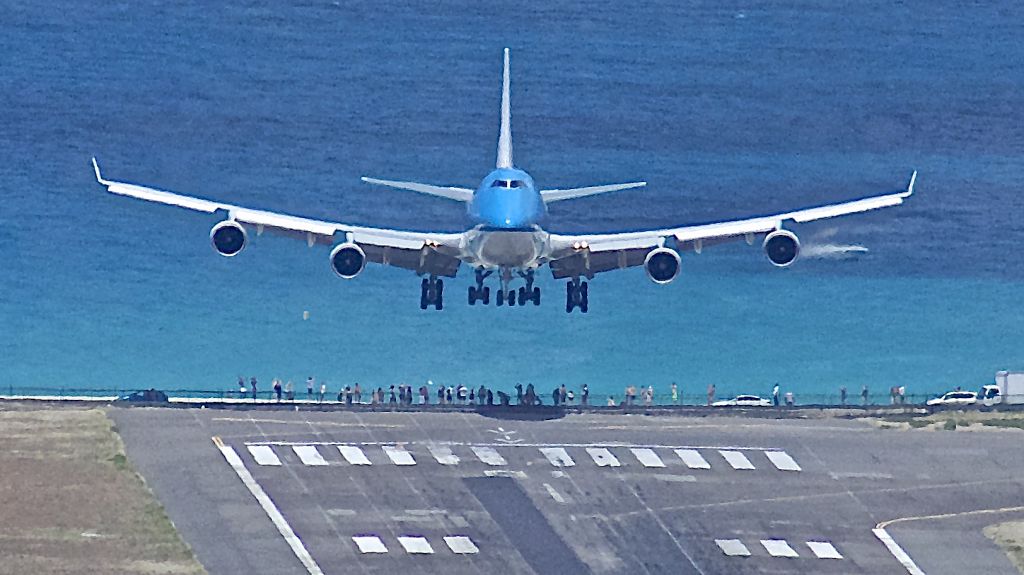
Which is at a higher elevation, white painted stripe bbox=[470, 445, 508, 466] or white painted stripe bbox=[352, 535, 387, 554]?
white painted stripe bbox=[470, 445, 508, 466]

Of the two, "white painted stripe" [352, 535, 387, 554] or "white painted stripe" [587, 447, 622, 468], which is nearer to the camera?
"white painted stripe" [352, 535, 387, 554]

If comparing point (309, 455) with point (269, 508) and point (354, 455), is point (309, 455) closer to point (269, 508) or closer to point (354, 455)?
point (354, 455)

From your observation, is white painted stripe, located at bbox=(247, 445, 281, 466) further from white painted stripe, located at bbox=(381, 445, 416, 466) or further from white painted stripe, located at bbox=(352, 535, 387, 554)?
white painted stripe, located at bbox=(352, 535, 387, 554)

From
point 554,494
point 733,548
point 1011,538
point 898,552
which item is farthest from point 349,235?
point 1011,538

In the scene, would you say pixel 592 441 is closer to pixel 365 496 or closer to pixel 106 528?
pixel 365 496

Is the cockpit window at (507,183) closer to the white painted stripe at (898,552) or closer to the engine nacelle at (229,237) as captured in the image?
the engine nacelle at (229,237)

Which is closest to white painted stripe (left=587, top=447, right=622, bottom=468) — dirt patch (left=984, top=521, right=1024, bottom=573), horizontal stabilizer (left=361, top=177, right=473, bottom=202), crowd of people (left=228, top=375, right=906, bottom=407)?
crowd of people (left=228, top=375, right=906, bottom=407)
